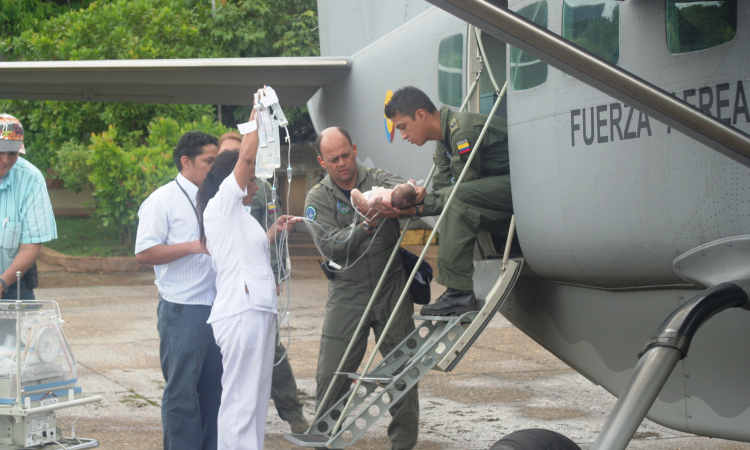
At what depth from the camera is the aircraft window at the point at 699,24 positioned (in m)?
2.89

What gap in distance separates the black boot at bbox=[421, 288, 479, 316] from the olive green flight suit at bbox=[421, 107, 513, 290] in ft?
0.16

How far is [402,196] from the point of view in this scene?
403 cm

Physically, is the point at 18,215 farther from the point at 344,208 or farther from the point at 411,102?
the point at 411,102

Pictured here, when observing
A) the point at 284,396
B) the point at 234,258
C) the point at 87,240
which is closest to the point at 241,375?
the point at 234,258

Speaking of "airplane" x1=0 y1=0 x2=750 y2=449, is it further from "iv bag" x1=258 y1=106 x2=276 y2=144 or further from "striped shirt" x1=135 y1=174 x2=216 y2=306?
"striped shirt" x1=135 y1=174 x2=216 y2=306

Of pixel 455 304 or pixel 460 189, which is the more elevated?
pixel 460 189

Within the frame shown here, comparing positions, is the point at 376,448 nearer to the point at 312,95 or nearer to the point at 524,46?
the point at 524,46

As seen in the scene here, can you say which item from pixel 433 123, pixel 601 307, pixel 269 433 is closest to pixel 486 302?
pixel 601 307

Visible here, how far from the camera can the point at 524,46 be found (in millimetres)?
2662

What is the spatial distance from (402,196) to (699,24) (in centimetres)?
171

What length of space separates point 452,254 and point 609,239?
907mm

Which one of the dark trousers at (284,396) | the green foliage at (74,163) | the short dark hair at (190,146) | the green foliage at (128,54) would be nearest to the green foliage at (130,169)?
the green foliage at (128,54)

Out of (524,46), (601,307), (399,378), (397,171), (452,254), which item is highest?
(524,46)

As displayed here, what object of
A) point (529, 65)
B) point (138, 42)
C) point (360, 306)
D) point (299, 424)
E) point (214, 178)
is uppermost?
point (138, 42)
